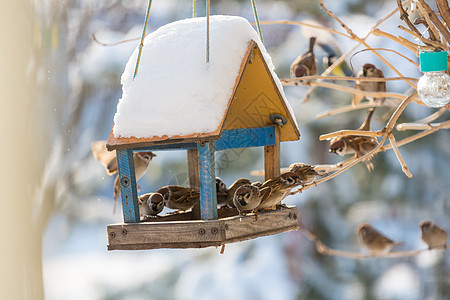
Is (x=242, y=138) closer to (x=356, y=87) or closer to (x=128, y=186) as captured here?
(x=128, y=186)

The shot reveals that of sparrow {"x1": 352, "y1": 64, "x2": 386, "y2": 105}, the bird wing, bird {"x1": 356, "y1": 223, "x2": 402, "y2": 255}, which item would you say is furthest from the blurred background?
the bird wing

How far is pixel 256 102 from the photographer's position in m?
2.19

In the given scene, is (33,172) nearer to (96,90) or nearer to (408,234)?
(96,90)

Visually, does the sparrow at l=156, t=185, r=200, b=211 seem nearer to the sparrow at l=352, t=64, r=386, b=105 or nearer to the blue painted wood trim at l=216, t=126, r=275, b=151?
the blue painted wood trim at l=216, t=126, r=275, b=151

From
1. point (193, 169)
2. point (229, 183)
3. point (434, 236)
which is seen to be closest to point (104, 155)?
point (193, 169)

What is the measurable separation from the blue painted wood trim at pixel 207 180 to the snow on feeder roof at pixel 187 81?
0.07m

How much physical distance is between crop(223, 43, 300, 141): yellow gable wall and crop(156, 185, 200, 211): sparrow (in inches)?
10.5

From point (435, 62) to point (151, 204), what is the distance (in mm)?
965

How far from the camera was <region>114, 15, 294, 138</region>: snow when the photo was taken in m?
1.84

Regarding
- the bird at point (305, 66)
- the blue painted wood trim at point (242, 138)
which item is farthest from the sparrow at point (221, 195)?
the bird at point (305, 66)

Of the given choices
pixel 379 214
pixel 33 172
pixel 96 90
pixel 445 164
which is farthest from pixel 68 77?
pixel 445 164

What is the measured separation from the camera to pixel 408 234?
6016 millimetres

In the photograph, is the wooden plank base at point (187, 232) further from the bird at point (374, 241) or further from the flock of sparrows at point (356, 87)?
the bird at point (374, 241)

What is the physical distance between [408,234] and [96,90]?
10.5ft
